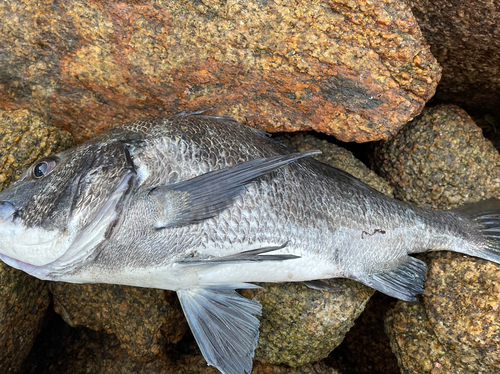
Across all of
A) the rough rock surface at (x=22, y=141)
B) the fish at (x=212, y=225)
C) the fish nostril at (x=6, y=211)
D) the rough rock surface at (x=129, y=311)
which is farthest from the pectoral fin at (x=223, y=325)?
the rough rock surface at (x=22, y=141)

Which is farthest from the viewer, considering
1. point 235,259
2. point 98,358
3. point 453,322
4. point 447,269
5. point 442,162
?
point 98,358

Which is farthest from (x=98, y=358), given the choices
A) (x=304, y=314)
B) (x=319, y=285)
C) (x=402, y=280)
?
(x=402, y=280)

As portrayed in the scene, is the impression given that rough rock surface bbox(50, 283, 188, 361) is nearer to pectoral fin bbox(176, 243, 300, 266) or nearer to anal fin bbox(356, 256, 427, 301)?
pectoral fin bbox(176, 243, 300, 266)

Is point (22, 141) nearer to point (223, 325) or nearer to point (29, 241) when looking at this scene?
point (29, 241)

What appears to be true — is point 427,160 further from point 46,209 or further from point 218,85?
point 46,209

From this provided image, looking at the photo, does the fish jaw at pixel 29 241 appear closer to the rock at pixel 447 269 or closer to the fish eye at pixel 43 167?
the fish eye at pixel 43 167

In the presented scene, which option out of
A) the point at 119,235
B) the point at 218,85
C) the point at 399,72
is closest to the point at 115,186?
the point at 119,235

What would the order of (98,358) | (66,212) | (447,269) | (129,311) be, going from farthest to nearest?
(98,358), (129,311), (447,269), (66,212)
